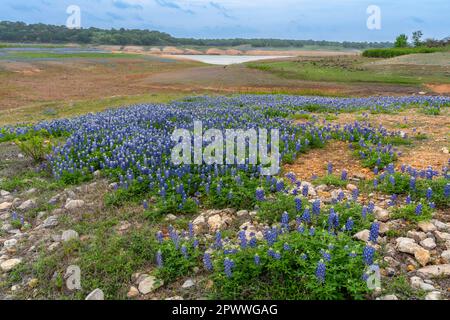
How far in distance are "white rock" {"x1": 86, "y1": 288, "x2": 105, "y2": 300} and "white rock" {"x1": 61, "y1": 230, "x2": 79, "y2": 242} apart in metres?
1.34

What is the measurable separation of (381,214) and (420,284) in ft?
4.61

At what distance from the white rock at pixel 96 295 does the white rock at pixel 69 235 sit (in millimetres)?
1337

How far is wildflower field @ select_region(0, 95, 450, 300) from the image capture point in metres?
4.55

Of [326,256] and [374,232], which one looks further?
[374,232]

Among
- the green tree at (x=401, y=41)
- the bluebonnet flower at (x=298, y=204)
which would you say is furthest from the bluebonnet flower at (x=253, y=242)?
the green tree at (x=401, y=41)

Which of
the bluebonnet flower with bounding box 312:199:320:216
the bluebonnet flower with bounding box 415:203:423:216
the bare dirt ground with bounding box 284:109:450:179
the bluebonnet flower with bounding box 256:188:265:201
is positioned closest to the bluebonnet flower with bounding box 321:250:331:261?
the bluebonnet flower with bounding box 312:199:320:216

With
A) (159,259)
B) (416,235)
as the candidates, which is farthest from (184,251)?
(416,235)

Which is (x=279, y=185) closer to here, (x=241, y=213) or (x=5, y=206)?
(x=241, y=213)

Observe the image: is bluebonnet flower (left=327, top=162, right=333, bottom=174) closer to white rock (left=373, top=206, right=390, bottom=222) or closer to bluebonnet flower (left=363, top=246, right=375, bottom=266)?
white rock (left=373, top=206, right=390, bottom=222)

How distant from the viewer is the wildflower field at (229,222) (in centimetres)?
455

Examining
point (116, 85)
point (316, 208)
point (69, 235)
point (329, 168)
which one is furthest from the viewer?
point (116, 85)

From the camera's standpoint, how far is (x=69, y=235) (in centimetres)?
594

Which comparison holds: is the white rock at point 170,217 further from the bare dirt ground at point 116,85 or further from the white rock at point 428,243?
the bare dirt ground at point 116,85

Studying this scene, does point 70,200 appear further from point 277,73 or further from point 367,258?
point 277,73
